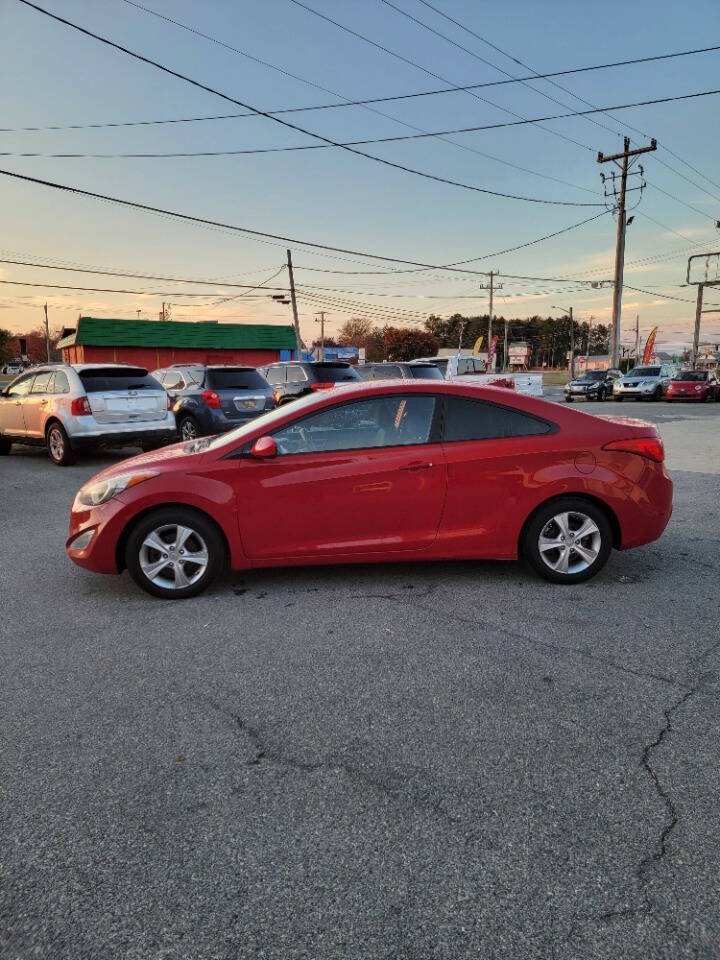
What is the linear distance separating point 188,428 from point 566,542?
9.91 m

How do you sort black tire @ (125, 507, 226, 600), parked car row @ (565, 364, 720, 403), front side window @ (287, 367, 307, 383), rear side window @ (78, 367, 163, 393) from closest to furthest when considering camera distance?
black tire @ (125, 507, 226, 600) → rear side window @ (78, 367, 163, 393) → front side window @ (287, 367, 307, 383) → parked car row @ (565, 364, 720, 403)

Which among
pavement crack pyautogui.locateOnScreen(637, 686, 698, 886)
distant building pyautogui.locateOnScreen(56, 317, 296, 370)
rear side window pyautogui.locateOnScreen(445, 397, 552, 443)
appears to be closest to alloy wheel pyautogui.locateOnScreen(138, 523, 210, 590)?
rear side window pyautogui.locateOnScreen(445, 397, 552, 443)

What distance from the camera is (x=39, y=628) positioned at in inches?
159

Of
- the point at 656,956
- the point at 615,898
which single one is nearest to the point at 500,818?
the point at 615,898

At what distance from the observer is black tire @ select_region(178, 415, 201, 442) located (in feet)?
42.1

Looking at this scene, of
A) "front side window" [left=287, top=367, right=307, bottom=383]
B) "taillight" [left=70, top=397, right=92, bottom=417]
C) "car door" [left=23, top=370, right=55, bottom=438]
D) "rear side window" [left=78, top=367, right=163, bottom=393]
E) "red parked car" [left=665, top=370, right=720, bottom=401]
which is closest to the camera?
"taillight" [left=70, top=397, right=92, bottom=417]

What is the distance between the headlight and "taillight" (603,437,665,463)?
330 cm

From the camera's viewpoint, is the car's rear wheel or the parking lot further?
the car's rear wheel

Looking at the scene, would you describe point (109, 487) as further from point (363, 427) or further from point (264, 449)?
point (363, 427)

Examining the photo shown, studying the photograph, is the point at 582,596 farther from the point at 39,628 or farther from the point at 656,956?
the point at 39,628

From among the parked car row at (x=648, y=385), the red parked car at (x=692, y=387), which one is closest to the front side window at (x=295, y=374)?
the parked car row at (x=648, y=385)

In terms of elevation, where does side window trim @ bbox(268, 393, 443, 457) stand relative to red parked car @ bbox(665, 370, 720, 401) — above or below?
above

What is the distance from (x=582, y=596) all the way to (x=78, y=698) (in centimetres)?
321

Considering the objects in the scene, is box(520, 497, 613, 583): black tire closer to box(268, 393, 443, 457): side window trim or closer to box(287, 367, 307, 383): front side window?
box(268, 393, 443, 457): side window trim
